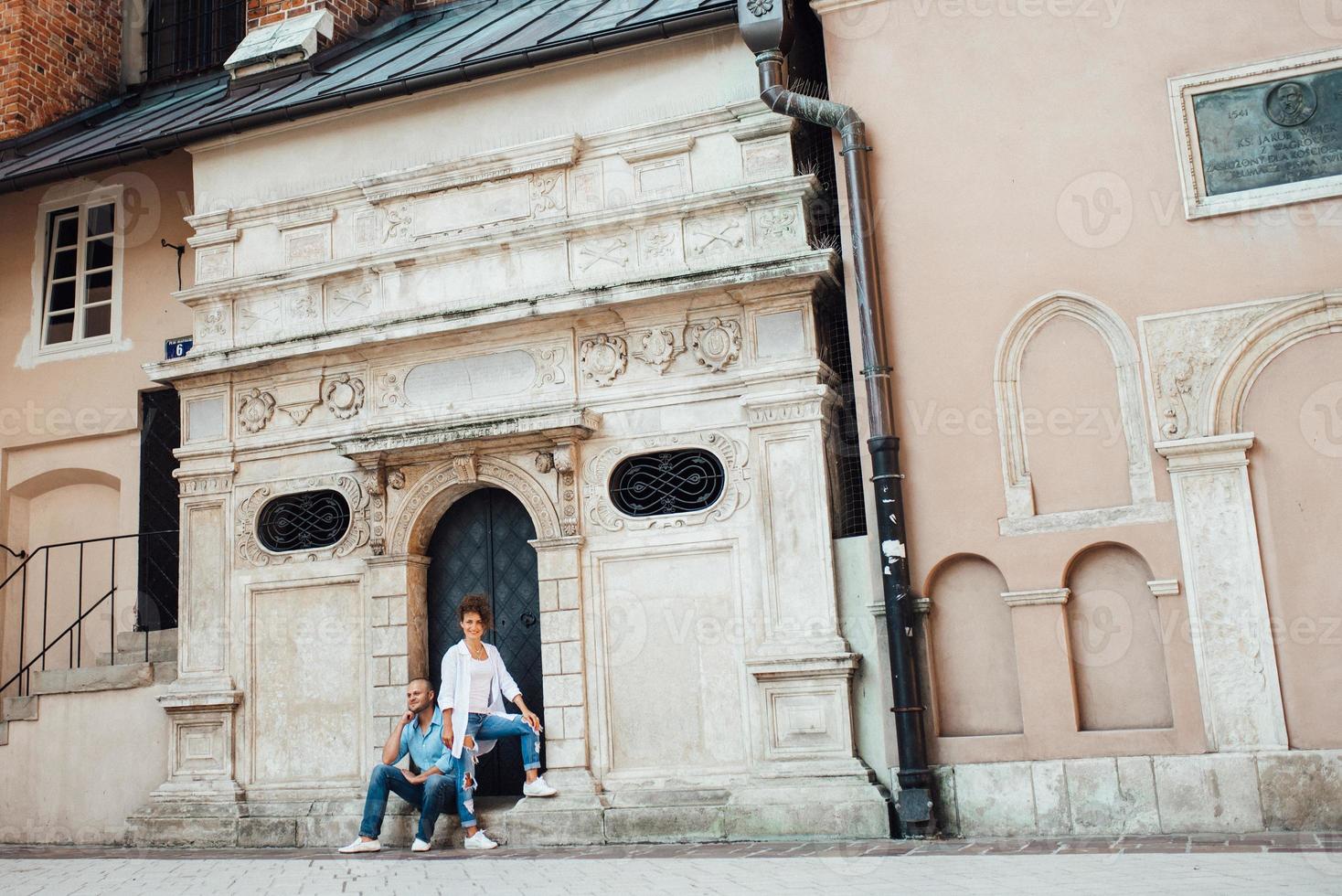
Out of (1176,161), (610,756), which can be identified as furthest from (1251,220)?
(610,756)

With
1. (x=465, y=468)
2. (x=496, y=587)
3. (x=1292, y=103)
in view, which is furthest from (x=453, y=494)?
(x=1292, y=103)

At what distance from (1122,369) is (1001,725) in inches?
99.8

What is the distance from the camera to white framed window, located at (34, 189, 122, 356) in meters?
14.2

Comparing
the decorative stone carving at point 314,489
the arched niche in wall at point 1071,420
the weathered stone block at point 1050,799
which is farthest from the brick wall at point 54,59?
the weathered stone block at point 1050,799

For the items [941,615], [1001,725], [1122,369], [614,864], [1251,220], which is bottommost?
[614,864]

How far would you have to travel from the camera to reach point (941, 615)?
31.9 ft

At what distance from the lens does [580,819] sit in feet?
33.3

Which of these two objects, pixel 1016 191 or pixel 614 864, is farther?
pixel 1016 191

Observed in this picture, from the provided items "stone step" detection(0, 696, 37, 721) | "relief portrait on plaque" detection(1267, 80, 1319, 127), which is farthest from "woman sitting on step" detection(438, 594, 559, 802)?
"relief portrait on plaque" detection(1267, 80, 1319, 127)

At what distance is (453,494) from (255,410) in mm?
2026

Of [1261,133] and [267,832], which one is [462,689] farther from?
[1261,133]

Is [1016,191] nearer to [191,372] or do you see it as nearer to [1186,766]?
[1186,766]

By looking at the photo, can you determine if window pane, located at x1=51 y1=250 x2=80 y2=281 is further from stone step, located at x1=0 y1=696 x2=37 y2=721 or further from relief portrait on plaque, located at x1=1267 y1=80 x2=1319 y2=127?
relief portrait on plaque, located at x1=1267 y1=80 x2=1319 y2=127

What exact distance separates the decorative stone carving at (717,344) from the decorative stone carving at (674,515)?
1.80 ft
